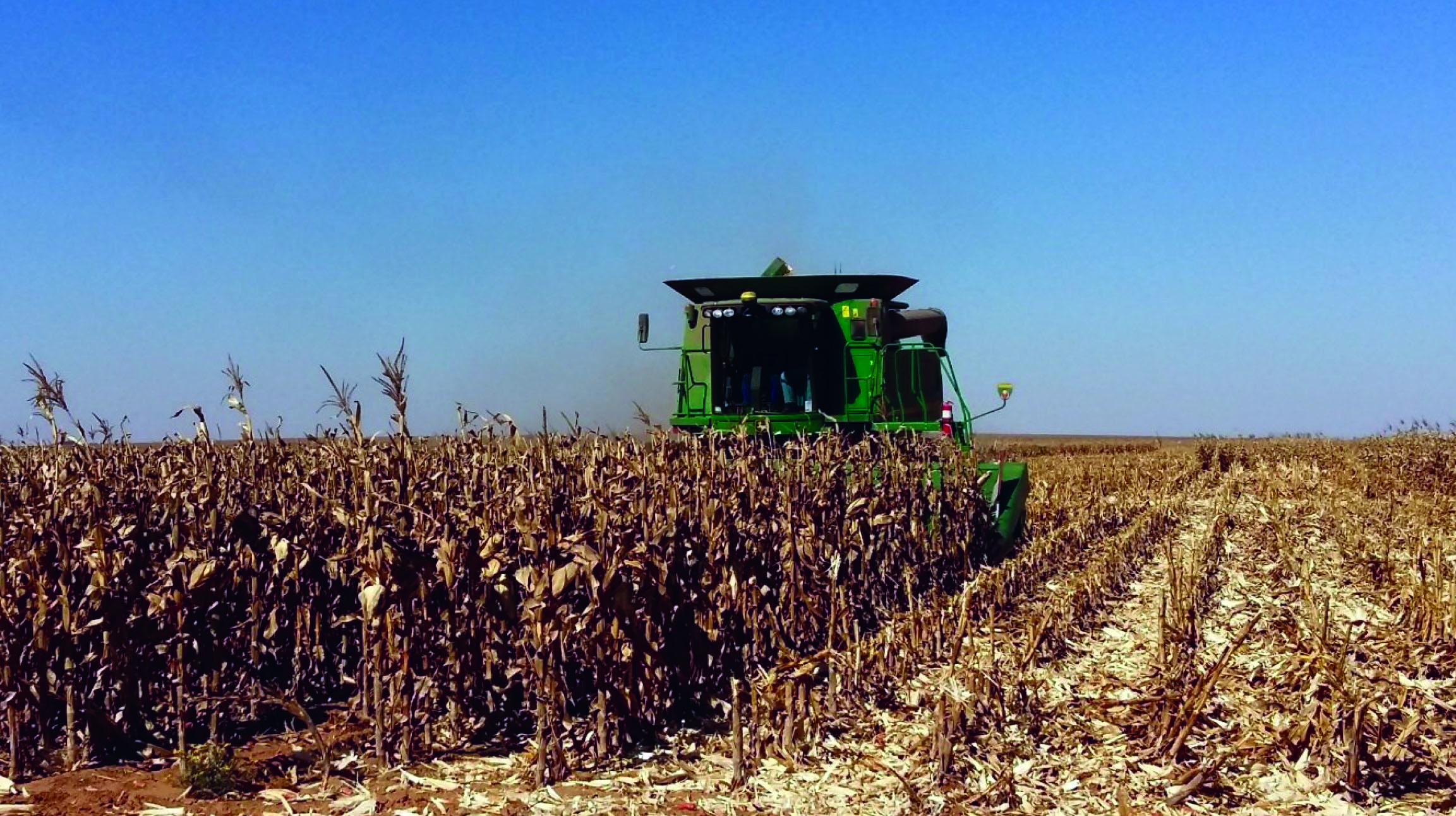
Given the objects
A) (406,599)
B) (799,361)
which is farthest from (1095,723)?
(799,361)

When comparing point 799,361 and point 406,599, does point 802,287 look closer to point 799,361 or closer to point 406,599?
point 799,361

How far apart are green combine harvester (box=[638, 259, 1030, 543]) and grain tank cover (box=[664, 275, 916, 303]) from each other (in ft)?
0.04

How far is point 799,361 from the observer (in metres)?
12.1

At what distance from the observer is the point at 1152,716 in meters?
5.56

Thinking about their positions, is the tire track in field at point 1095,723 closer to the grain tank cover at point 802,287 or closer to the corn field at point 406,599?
the corn field at point 406,599

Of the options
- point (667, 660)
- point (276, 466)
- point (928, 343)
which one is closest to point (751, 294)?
point (928, 343)

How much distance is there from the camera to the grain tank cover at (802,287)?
12.2 m

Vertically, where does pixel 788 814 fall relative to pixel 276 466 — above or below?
below

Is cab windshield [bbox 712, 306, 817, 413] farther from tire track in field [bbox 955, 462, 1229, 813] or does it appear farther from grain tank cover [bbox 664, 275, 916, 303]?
tire track in field [bbox 955, 462, 1229, 813]

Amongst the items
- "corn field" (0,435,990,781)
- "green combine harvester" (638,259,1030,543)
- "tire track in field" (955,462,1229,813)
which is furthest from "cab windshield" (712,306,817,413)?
"corn field" (0,435,990,781)

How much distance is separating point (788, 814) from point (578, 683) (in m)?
Result: 1.61

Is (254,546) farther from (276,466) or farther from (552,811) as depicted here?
(552,811)

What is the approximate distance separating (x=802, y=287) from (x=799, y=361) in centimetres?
80

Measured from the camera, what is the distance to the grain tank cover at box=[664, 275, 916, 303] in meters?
12.2
